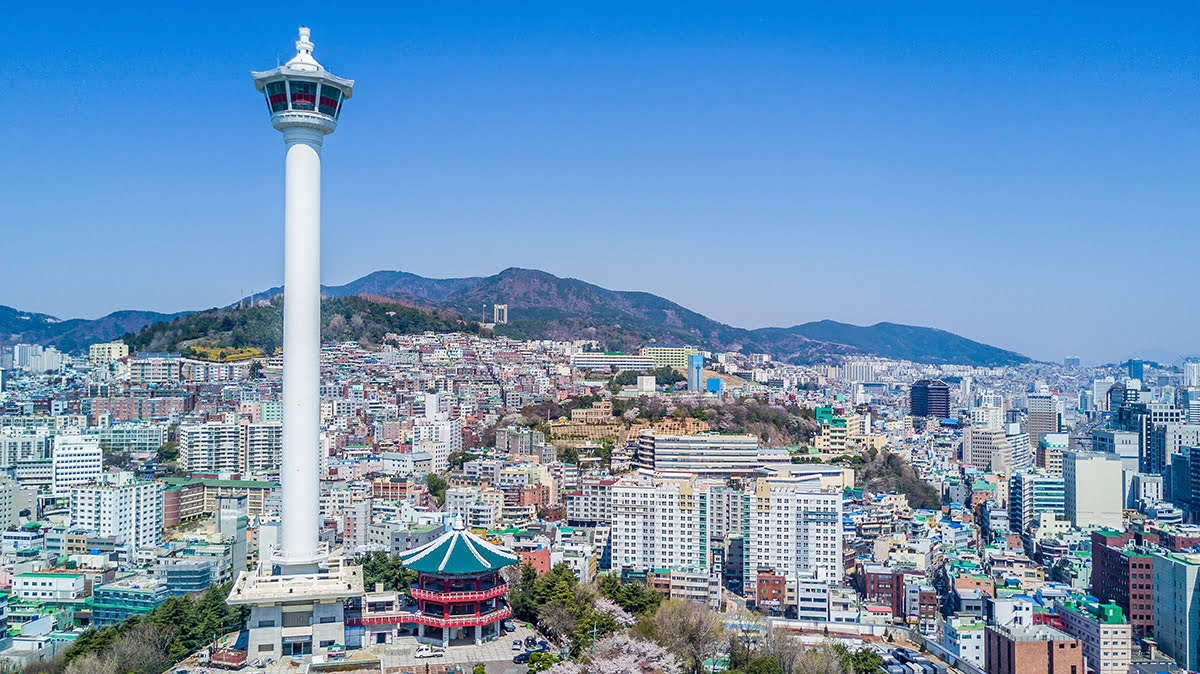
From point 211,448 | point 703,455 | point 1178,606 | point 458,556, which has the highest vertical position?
point 703,455

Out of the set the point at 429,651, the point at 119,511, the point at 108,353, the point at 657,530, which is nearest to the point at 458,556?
the point at 429,651

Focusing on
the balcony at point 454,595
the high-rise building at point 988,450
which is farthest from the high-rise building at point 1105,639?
the high-rise building at point 988,450

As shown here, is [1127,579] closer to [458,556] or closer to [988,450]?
[458,556]

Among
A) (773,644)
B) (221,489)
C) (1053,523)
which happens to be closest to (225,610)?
(773,644)

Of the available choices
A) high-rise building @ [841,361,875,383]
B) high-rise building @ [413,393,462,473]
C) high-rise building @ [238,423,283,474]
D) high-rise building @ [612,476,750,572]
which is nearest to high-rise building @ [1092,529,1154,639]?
high-rise building @ [612,476,750,572]

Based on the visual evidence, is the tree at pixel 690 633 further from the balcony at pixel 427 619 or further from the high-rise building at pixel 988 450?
the high-rise building at pixel 988 450

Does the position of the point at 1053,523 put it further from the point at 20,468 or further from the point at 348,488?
the point at 20,468

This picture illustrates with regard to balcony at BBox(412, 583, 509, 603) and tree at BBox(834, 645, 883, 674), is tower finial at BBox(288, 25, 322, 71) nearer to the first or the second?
balcony at BBox(412, 583, 509, 603)
